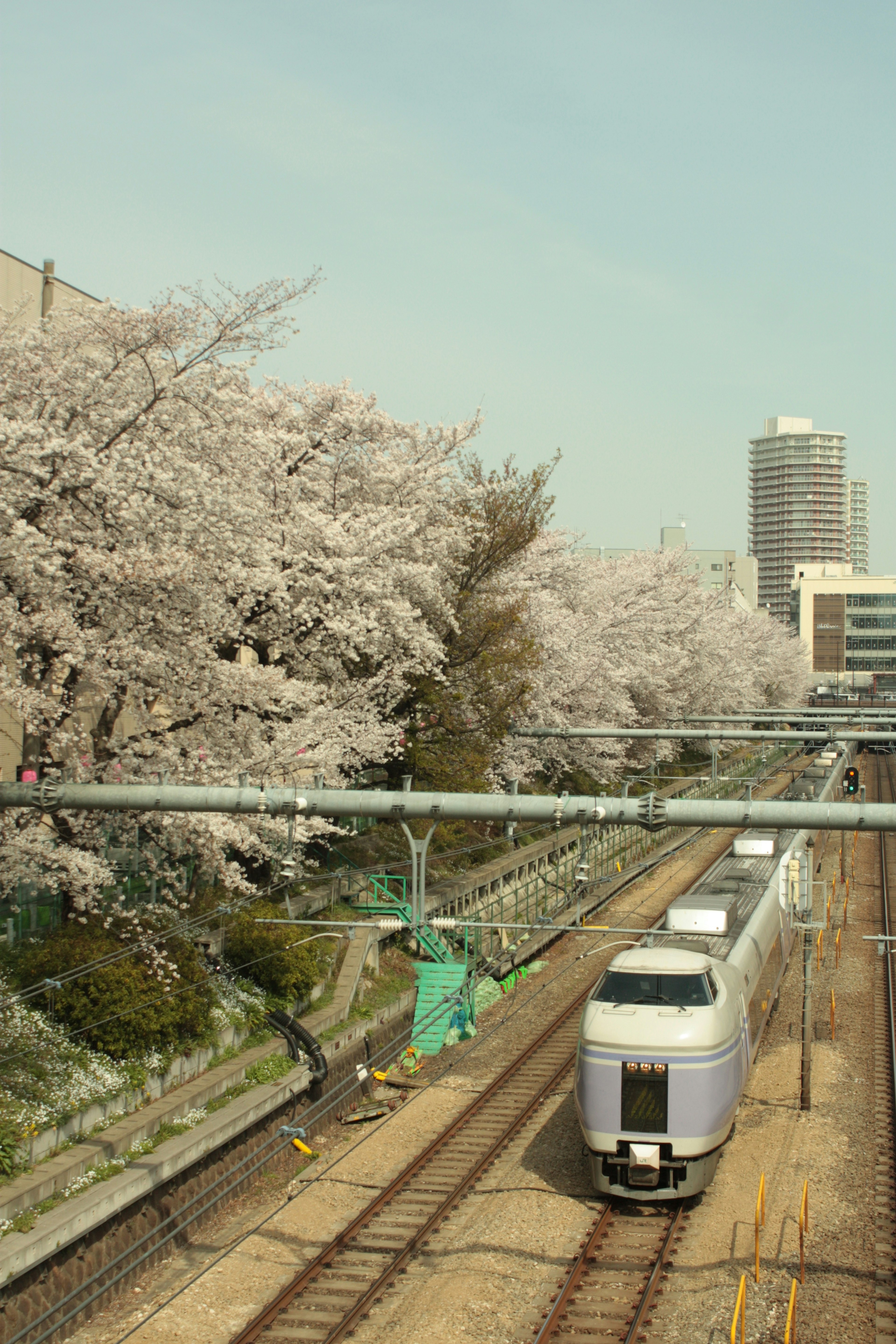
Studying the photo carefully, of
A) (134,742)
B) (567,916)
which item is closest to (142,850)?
(134,742)

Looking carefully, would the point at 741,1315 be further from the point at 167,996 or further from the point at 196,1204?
the point at 167,996

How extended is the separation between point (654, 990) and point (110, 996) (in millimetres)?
7759

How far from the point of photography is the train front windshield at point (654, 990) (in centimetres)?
1409

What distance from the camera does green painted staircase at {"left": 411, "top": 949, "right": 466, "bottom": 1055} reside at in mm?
22484

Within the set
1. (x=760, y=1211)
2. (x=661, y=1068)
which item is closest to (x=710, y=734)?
(x=661, y=1068)

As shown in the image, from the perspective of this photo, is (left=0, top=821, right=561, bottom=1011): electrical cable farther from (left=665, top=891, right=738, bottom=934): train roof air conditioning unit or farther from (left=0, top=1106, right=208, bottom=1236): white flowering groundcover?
(left=665, top=891, right=738, bottom=934): train roof air conditioning unit

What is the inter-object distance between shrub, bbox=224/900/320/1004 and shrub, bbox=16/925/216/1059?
2864mm

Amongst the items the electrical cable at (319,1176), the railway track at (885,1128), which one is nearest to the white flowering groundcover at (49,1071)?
the electrical cable at (319,1176)

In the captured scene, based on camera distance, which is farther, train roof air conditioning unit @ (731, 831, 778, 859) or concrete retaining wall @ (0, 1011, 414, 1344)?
train roof air conditioning unit @ (731, 831, 778, 859)

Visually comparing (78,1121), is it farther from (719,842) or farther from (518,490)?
(719,842)

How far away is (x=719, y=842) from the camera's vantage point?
46.7m

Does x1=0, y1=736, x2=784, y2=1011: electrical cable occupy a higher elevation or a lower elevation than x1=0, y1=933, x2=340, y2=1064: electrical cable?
higher

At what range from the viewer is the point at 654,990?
14281 mm

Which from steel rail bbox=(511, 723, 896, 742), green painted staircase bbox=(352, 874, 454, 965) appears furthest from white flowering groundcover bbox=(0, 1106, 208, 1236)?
steel rail bbox=(511, 723, 896, 742)
